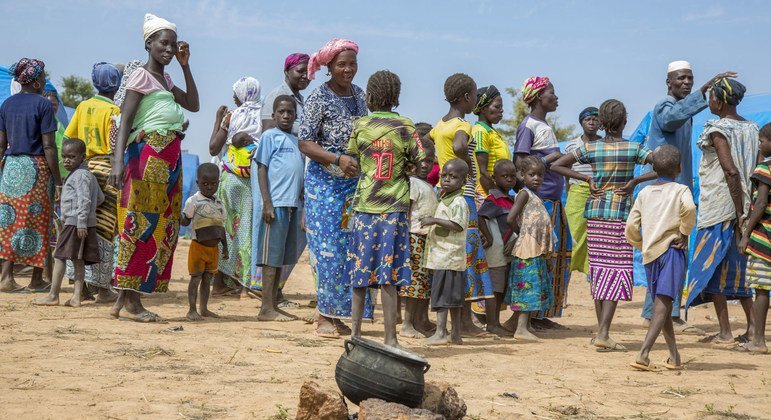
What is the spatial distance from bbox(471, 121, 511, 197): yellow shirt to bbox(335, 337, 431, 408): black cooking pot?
3.66 m

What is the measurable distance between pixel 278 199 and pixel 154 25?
1887mm

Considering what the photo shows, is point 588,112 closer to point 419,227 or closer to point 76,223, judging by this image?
point 419,227

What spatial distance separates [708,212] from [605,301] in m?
1.39

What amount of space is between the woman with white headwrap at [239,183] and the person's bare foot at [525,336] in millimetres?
3245

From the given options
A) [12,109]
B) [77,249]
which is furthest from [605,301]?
[12,109]

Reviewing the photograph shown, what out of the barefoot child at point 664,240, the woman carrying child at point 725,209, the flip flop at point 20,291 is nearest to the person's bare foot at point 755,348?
the woman carrying child at point 725,209

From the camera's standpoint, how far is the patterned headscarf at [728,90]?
7547mm

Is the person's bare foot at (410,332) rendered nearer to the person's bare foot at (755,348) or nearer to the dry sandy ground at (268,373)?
the dry sandy ground at (268,373)

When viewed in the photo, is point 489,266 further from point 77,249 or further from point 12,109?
point 12,109

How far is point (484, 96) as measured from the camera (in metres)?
7.96

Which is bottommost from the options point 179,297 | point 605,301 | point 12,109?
point 179,297

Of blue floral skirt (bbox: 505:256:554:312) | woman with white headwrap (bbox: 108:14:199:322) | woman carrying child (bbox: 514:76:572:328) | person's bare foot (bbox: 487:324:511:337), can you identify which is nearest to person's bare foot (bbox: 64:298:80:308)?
woman with white headwrap (bbox: 108:14:199:322)

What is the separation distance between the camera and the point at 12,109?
9.53 m

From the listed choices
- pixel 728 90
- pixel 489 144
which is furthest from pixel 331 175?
pixel 728 90
